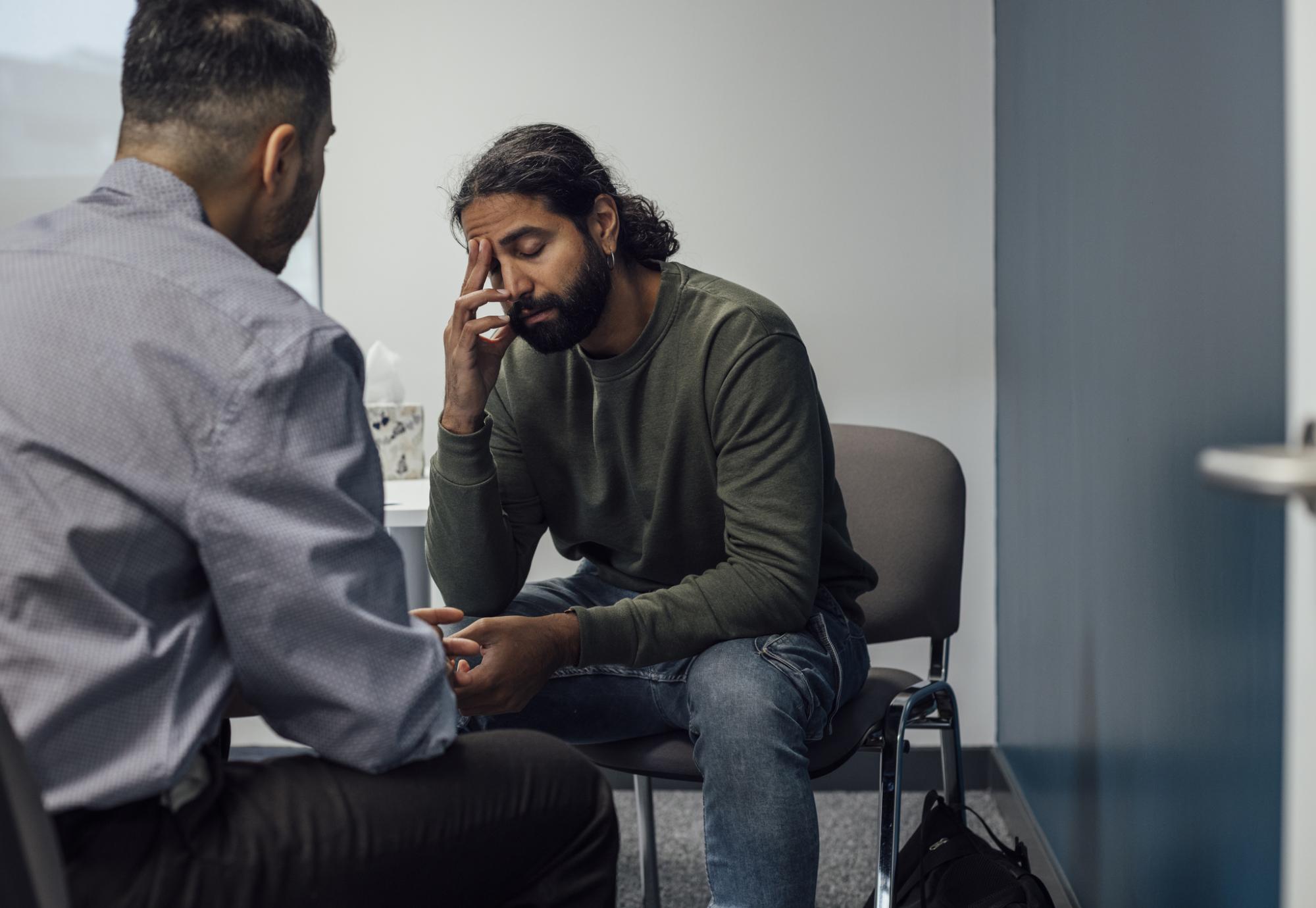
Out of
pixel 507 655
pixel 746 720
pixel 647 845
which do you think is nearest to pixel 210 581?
pixel 507 655

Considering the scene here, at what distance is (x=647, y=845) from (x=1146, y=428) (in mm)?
935

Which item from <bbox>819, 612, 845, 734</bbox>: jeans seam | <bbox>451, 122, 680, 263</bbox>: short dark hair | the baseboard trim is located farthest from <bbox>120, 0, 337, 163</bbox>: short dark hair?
the baseboard trim

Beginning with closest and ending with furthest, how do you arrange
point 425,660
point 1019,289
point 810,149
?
point 425,660
point 1019,289
point 810,149

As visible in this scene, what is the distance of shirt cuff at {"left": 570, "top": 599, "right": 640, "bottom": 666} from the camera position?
4.37 ft

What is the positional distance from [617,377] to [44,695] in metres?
0.89

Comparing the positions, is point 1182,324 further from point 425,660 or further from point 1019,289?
point 1019,289

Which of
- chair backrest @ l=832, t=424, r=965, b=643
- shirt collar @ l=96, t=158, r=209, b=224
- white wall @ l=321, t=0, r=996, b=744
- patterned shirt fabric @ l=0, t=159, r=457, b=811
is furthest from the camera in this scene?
white wall @ l=321, t=0, r=996, b=744

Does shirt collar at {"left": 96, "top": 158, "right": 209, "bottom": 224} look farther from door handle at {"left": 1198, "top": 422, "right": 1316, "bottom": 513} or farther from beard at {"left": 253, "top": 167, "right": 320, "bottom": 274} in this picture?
door handle at {"left": 1198, "top": 422, "right": 1316, "bottom": 513}

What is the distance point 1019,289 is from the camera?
208cm

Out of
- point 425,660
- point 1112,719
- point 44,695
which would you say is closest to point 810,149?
point 1112,719

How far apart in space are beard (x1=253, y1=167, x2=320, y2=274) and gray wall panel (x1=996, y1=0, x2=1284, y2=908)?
75cm

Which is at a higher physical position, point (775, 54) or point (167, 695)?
point (775, 54)

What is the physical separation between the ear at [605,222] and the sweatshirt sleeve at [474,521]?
0.92 feet

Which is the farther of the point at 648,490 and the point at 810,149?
the point at 810,149
